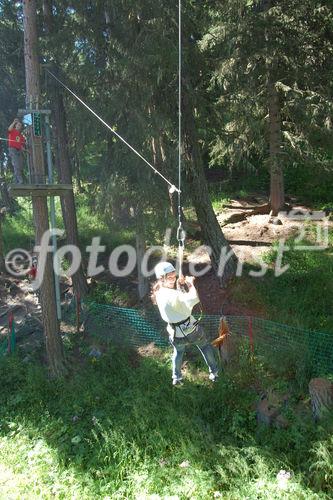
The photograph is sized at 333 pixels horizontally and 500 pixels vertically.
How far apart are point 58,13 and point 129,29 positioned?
2972 millimetres

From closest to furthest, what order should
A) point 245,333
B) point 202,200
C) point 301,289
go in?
point 245,333 < point 301,289 < point 202,200

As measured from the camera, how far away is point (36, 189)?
7.94 meters

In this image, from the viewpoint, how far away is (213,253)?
35.2ft

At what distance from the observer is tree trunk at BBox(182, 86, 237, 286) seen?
34.1 feet

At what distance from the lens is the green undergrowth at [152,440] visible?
527 centimetres

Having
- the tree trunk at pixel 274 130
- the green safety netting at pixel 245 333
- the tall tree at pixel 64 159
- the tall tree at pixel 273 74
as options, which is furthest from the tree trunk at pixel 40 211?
the tree trunk at pixel 274 130

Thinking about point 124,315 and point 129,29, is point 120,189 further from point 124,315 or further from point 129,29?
point 129,29

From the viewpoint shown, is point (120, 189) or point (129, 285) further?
point (129, 285)

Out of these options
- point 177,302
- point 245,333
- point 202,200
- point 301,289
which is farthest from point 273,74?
point 177,302

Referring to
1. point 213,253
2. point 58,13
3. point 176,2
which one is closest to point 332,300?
point 213,253

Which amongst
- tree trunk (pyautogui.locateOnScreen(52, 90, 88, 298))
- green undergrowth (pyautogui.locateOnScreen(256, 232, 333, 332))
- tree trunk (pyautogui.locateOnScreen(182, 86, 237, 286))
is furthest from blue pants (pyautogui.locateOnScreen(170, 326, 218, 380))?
tree trunk (pyautogui.locateOnScreen(52, 90, 88, 298))

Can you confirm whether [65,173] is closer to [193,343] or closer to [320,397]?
[193,343]

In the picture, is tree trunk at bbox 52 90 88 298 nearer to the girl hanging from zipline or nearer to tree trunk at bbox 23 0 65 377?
tree trunk at bbox 23 0 65 377

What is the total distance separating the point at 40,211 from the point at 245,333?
4547 millimetres
